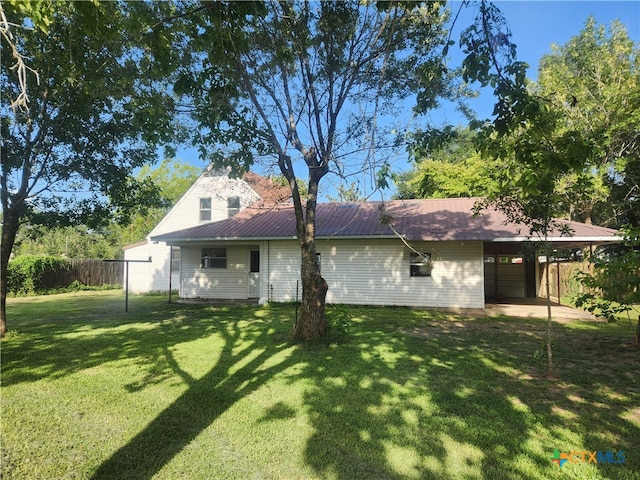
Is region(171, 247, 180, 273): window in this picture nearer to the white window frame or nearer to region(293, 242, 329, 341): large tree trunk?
the white window frame

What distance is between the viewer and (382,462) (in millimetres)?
3094

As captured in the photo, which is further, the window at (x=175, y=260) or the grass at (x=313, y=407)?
the window at (x=175, y=260)

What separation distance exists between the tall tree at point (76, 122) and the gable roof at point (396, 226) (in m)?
4.01

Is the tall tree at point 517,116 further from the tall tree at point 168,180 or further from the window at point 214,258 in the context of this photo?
the tall tree at point 168,180

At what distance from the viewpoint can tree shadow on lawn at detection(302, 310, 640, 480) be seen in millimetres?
3062

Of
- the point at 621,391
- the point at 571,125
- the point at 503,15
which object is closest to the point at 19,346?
the point at 503,15

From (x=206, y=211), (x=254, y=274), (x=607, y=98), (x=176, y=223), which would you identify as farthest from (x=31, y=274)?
(x=607, y=98)

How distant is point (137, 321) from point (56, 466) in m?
7.74

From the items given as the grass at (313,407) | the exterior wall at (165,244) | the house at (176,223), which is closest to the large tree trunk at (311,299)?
the grass at (313,407)

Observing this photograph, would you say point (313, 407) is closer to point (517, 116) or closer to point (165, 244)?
point (517, 116)

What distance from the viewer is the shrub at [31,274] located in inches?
728

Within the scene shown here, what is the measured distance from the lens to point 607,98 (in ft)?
59.4

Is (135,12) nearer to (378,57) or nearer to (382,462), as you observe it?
(382,462)

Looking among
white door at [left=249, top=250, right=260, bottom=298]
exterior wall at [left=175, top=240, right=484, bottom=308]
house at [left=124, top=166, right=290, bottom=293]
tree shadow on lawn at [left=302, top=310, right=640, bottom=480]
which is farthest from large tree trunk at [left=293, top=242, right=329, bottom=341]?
house at [left=124, top=166, right=290, bottom=293]
